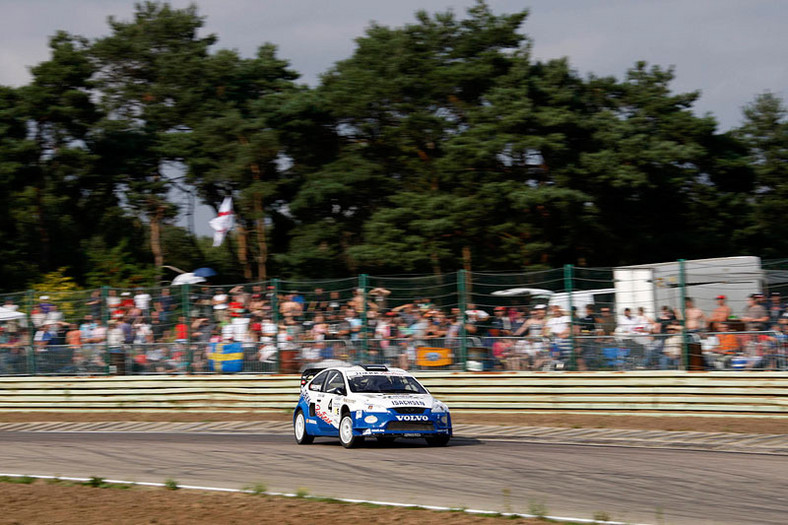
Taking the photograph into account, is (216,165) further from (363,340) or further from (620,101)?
(363,340)

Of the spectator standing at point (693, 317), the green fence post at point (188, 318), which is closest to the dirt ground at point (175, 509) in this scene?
the spectator standing at point (693, 317)

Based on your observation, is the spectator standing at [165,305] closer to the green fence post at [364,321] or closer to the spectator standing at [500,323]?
the green fence post at [364,321]

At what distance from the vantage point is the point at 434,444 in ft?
49.8

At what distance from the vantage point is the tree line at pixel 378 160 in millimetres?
38219

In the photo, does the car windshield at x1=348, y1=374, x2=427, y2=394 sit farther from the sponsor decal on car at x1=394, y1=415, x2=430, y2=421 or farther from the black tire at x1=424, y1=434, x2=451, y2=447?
the black tire at x1=424, y1=434, x2=451, y2=447

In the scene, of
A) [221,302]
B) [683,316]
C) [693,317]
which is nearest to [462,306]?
[683,316]

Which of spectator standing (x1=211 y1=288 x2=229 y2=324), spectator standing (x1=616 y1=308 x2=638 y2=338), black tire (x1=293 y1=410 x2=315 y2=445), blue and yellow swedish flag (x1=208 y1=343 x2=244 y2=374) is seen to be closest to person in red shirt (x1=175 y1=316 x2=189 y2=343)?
blue and yellow swedish flag (x1=208 y1=343 x2=244 y2=374)

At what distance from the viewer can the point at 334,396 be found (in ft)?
51.1

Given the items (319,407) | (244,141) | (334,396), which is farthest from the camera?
(244,141)

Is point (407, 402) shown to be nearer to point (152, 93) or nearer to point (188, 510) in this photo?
point (188, 510)

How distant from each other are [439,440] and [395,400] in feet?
3.06

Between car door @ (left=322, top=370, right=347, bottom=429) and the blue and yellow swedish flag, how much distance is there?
6.29m

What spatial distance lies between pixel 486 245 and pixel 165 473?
27797 millimetres

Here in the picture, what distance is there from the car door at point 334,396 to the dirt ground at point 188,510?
556 centimetres
